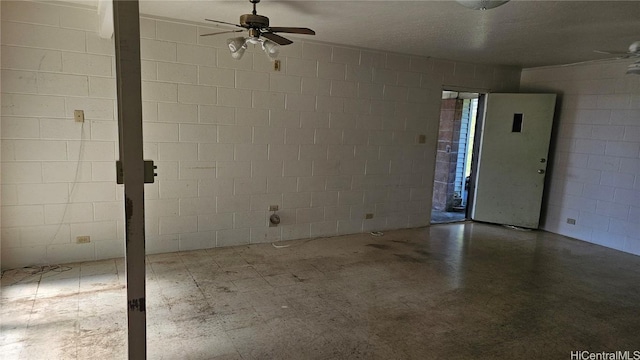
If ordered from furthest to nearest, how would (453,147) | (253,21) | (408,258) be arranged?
(453,147), (408,258), (253,21)

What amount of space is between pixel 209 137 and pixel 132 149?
2.58m

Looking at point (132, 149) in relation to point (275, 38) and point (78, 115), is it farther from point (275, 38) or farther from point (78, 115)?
point (78, 115)

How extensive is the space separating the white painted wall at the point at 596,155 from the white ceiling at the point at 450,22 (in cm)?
60

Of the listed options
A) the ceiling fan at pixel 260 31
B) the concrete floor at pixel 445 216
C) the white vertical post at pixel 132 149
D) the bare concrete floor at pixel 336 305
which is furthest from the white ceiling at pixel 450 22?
the concrete floor at pixel 445 216

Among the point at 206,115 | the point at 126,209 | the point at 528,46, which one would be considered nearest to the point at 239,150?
the point at 206,115

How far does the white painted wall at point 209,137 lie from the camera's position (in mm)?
3318

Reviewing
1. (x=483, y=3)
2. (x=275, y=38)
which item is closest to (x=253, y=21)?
(x=275, y=38)

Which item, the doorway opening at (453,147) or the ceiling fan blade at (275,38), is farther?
the doorway opening at (453,147)

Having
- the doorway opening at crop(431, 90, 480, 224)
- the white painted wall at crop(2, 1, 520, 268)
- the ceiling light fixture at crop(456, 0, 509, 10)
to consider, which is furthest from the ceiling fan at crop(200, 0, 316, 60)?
the doorway opening at crop(431, 90, 480, 224)

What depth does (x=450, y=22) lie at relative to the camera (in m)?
3.38

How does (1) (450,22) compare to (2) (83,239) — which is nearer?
(1) (450,22)

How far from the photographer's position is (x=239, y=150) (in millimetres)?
4156

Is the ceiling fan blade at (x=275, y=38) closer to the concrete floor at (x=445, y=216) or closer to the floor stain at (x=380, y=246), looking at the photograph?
the floor stain at (x=380, y=246)

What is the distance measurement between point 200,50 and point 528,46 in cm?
345
